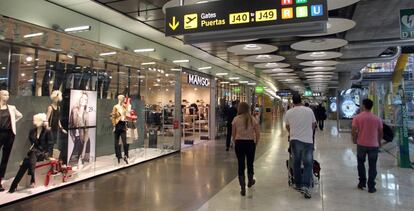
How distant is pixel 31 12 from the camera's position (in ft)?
16.9

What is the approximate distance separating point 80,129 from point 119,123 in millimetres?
1104

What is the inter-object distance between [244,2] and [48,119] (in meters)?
4.05

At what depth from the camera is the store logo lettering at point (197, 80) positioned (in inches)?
435

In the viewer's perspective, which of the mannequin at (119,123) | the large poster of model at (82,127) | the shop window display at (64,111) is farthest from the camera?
the mannequin at (119,123)

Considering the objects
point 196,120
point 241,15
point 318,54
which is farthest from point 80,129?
point 318,54

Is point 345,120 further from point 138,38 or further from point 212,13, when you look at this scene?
point 212,13

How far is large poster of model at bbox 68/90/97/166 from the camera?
241 inches

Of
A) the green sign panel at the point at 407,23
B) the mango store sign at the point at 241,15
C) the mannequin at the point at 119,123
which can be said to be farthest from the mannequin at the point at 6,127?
the green sign panel at the point at 407,23

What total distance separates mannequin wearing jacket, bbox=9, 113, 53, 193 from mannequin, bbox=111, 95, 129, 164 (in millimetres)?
1912

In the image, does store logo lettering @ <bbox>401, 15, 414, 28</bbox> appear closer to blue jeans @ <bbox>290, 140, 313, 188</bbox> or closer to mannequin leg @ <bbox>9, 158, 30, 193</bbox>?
blue jeans @ <bbox>290, 140, 313, 188</bbox>

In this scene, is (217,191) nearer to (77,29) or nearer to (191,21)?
(191,21)

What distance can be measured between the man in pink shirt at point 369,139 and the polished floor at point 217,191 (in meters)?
0.27

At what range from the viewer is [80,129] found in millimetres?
6297

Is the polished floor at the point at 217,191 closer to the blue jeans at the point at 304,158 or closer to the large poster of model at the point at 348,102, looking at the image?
the blue jeans at the point at 304,158
